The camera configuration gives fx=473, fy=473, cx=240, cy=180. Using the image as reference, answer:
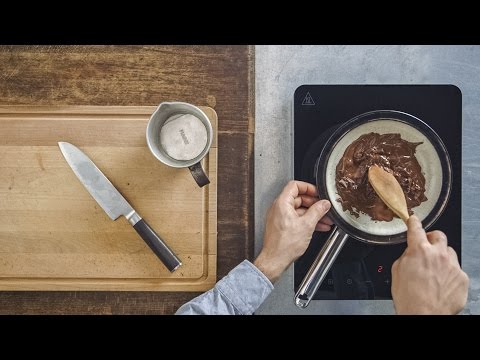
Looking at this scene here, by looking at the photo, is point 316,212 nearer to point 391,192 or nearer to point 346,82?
point 391,192

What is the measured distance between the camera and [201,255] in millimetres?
934

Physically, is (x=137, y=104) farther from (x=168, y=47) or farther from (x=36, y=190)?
(x=36, y=190)

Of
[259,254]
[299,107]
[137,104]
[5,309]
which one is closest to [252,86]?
[299,107]

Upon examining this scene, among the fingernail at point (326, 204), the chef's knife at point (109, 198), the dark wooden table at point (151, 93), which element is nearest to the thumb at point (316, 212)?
the fingernail at point (326, 204)

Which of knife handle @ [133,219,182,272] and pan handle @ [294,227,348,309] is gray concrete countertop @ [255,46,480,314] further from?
knife handle @ [133,219,182,272]

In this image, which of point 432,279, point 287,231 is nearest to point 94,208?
point 287,231

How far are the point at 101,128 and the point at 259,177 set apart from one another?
12.9 inches

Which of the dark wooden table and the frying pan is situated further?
the dark wooden table

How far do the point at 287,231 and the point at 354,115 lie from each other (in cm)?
27

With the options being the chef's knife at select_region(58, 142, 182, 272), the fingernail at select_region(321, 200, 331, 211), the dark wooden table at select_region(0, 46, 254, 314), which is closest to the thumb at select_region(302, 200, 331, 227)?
the fingernail at select_region(321, 200, 331, 211)

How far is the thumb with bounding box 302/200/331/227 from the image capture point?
88cm

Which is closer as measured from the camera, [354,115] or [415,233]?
[415,233]

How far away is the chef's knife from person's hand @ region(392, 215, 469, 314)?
43 cm

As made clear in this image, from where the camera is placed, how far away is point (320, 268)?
0.93m
